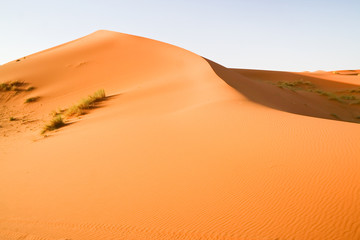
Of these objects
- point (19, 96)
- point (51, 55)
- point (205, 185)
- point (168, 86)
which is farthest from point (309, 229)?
point (51, 55)

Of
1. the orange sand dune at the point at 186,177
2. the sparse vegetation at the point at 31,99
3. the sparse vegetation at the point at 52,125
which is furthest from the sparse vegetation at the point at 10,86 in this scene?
the sparse vegetation at the point at 52,125

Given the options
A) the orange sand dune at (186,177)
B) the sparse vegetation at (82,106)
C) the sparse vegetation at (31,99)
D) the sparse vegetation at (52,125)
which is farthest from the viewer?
the sparse vegetation at (31,99)

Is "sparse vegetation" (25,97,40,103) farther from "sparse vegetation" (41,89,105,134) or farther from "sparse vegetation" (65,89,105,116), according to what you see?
"sparse vegetation" (65,89,105,116)

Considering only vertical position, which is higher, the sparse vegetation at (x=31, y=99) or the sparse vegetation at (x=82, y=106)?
the sparse vegetation at (x=31, y=99)

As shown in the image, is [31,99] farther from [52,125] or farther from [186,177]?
[186,177]

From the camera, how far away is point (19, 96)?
1620 centimetres

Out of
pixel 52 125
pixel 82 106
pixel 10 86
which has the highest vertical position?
pixel 10 86

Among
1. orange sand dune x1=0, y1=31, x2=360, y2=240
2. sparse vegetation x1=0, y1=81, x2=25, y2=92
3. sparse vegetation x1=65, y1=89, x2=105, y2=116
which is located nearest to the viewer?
orange sand dune x1=0, y1=31, x2=360, y2=240

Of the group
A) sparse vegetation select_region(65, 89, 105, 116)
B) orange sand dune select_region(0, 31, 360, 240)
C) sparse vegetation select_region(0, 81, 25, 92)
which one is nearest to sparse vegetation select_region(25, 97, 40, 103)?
sparse vegetation select_region(0, 81, 25, 92)

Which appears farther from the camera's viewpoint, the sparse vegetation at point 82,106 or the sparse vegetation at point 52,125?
the sparse vegetation at point 82,106

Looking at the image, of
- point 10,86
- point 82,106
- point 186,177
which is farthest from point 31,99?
point 186,177

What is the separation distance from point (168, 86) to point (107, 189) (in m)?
8.33

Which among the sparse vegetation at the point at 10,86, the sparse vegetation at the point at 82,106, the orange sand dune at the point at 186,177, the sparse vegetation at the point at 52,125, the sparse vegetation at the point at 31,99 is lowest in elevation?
the orange sand dune at the point at 186,177

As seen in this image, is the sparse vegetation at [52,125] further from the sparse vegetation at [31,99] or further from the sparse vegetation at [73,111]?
the sparse vegetation at [31,99]
